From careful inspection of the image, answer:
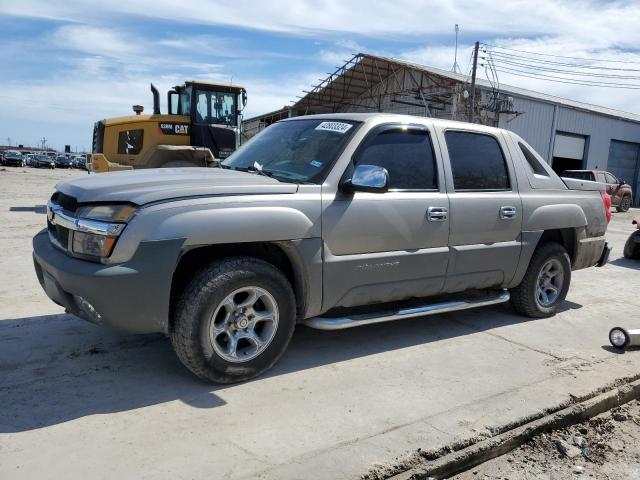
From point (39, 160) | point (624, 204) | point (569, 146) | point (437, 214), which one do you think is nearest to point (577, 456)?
point (437, 214)

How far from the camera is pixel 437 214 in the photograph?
14.6ft

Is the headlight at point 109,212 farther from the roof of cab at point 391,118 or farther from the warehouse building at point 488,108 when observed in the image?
the warehouse building at point 488,108

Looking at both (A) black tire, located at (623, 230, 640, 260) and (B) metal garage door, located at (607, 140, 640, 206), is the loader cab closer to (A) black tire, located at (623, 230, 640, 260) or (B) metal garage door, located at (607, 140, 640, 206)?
(A) black tire, located at (623, 230, 640, 260)

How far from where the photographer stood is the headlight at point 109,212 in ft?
10.7

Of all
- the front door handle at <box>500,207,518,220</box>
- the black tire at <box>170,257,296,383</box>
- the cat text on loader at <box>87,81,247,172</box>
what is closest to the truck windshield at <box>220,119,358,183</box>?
the black tire at <box>170,257,296,383</box>

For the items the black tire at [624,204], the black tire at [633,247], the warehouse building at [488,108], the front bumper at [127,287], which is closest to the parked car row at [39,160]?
the warehouse building at [488,108]

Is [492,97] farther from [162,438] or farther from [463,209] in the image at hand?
[162,438]

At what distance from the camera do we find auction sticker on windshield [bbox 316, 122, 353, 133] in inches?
170

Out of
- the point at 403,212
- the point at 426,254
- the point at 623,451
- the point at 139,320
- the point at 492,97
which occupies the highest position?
the point at 492,97

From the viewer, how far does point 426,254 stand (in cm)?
442

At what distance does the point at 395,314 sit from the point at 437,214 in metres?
0.88

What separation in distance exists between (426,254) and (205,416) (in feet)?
7.04

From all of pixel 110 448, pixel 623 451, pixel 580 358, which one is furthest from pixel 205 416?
pixel 580 358

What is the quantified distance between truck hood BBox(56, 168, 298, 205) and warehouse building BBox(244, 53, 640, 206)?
73.5 ft
